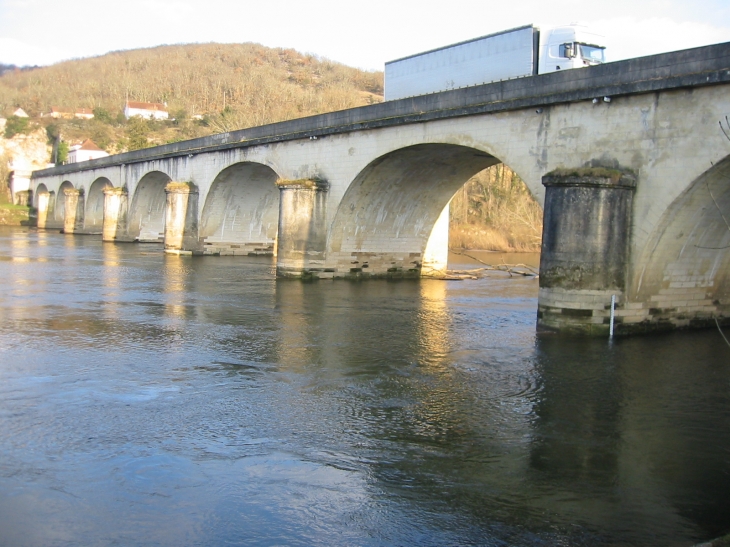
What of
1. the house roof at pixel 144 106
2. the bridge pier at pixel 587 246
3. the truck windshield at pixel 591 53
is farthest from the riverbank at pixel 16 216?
the bridge pier at pixel 587 246

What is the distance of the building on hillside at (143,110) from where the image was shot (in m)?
111

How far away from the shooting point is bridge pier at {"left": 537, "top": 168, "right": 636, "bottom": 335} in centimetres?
1444

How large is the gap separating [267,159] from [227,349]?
16.1m

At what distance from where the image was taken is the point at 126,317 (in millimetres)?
16562

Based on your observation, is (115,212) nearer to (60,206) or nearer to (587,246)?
(60,206)

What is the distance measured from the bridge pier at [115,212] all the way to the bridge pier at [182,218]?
1143 cm

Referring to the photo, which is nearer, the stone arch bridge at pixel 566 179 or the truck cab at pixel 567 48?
the stone arch bridge at pixel 566 179

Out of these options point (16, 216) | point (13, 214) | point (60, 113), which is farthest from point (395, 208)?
point (60, 113)

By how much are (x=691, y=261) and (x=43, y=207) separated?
61.2 m

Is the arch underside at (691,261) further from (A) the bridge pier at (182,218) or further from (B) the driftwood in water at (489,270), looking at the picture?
(A) the bridge pier at (182,218)

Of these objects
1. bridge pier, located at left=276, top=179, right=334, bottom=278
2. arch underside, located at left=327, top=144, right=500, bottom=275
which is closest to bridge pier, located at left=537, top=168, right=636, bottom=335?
arch underside, located at left=327, top=144, right=500, bottom=275

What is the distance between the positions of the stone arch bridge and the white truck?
1585mm

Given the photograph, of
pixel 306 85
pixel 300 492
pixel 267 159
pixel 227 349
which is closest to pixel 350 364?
pixel 227 349

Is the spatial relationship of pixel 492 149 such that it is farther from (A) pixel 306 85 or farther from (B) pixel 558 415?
(A) pixel 306 85
